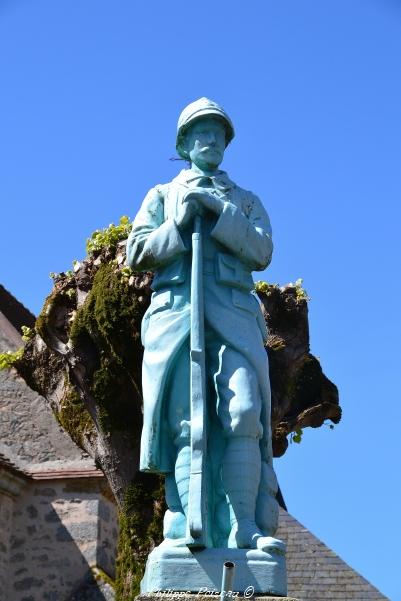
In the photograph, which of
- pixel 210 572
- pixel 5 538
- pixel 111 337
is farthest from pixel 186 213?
pixel 5 538

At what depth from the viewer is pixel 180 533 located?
17.9 ft

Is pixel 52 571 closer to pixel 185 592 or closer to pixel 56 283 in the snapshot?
pixel 56 283

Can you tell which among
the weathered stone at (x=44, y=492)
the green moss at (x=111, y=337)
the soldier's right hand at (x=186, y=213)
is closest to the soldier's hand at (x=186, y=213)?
the soldier's right hand at (x=186, y=213)

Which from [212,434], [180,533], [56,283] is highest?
[56,283]

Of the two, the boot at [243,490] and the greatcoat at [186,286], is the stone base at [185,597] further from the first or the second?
the greatcoat at [186,286]

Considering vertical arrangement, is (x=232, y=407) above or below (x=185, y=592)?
above

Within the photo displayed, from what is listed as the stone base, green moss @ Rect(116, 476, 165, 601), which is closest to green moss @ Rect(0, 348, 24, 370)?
green moss @ Rect(116, 476, 165, 601)

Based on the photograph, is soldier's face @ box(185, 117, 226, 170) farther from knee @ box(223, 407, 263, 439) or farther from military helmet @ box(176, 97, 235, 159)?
knee @ box(223, 407, 263, 439)

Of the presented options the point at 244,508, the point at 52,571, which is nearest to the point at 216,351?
the point at 244,508

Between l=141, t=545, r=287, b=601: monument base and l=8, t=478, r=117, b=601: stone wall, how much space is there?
32.4ft

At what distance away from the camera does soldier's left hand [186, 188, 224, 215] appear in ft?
19.8

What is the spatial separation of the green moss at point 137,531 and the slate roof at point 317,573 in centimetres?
694

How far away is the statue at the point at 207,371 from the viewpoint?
5344 mm

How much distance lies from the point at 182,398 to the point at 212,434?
0.24 metres
